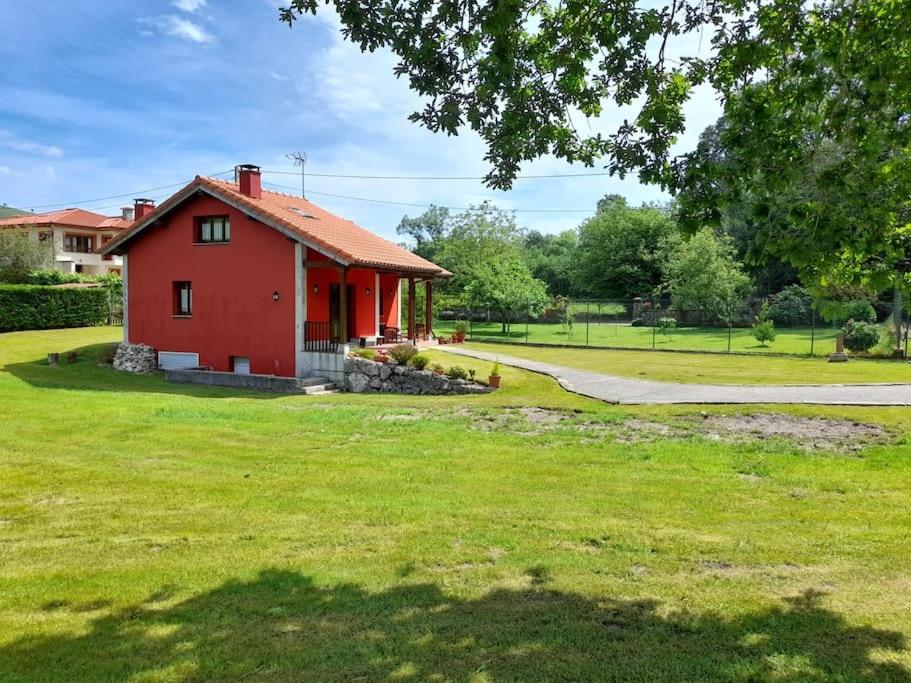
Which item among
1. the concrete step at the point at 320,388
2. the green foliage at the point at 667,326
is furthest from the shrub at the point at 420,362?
the green foliage at the point at 667,326

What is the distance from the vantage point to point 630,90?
5527 mm

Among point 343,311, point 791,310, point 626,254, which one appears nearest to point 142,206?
point 343,311

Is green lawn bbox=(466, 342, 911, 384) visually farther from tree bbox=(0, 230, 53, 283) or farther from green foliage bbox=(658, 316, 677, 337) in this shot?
tree bbox=(0, 230, 53, 283)

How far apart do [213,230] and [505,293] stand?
18500 millimetres

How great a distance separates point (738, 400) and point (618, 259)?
143ft

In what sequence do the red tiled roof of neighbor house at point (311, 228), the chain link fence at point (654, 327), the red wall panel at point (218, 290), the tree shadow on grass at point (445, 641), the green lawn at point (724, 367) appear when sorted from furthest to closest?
the chain link fence at point (654, 327), the red wall panel at point (218, 290), the red tiled roof of neighbor house at point (311, 228), the green lawn at point (724, 367), the tree shadow on grass at point (445, 641)

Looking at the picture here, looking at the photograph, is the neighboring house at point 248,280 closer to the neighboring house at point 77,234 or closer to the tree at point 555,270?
the neighboring house at point 77,234

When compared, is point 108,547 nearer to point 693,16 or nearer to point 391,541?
point 391,541

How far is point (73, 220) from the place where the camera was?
5503cm

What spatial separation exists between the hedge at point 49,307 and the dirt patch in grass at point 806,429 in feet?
91.0

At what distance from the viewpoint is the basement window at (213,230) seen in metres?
20.8

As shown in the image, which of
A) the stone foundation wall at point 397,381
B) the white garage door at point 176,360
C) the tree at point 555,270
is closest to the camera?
the stone foundation wall at point 397,381

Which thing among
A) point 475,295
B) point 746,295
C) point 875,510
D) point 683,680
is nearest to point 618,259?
point 746,295

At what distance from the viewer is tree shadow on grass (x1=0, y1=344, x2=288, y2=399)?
55.9ft
